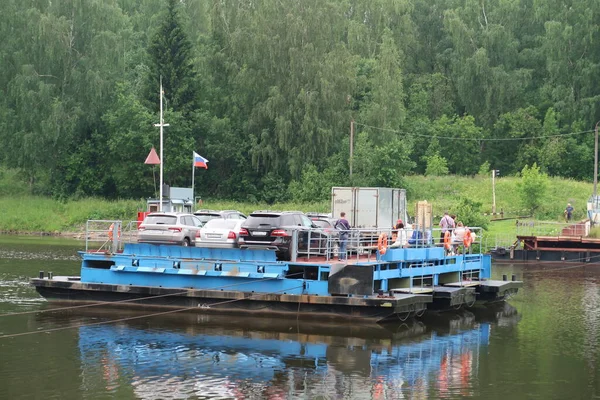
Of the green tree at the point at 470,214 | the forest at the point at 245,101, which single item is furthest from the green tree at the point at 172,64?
the green tree at the point at 470,214

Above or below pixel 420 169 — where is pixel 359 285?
below

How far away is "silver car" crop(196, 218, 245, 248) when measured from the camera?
3158 cm

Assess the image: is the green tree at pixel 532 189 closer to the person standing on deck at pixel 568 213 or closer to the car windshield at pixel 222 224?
the person standing on deck at pixel 568 213

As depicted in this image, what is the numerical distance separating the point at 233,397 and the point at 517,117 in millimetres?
77124

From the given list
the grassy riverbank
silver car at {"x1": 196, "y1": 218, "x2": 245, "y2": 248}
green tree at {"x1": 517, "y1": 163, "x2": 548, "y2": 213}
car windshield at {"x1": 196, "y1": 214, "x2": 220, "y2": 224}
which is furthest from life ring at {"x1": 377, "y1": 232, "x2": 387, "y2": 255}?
green tree at {"x1": 517, "y1": 163, "x2": 548, "y2": 213}

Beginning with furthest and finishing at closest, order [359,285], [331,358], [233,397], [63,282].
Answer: [63,282]
[359,285]
[331,358]
[233,397]

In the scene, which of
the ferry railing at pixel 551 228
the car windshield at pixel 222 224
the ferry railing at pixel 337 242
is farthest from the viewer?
the ferry railing at pixel 551 228

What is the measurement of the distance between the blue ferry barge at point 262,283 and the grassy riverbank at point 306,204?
38.7 metres

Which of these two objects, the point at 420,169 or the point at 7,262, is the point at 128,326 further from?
the point at 420,169

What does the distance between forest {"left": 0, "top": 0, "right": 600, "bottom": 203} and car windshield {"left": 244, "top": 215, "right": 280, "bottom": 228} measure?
4207 cm

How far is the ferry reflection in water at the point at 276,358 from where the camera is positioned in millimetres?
20188

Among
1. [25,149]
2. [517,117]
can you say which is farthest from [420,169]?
[25,149]

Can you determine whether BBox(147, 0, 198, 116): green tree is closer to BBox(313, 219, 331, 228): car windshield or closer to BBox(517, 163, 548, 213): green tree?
BBox(517, 163, 548, 213): green tree

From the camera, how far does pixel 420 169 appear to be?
308 feet
